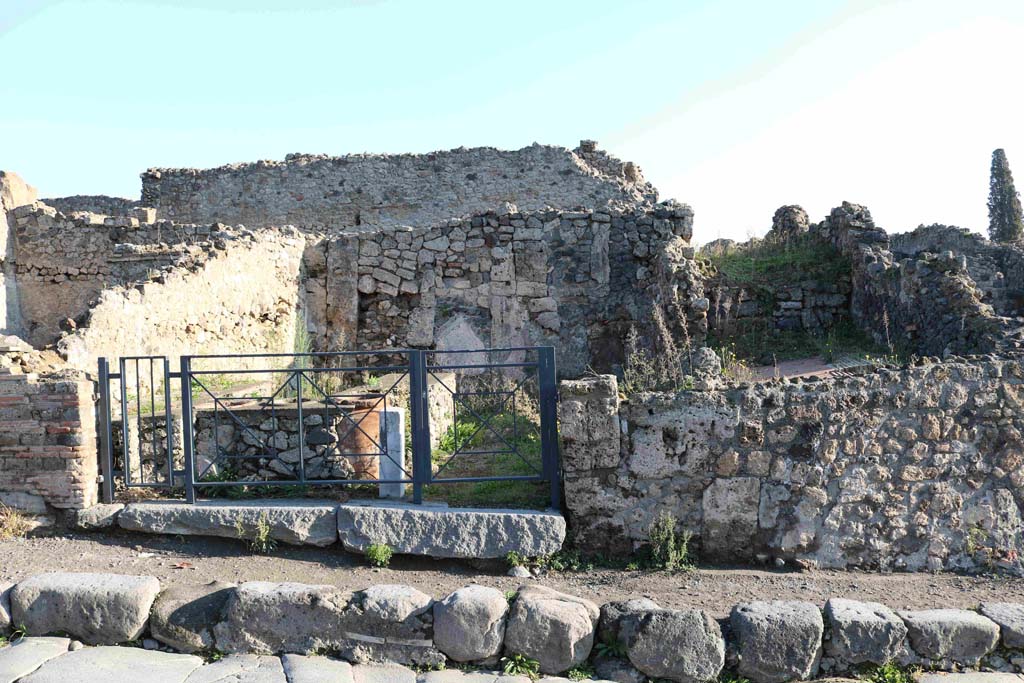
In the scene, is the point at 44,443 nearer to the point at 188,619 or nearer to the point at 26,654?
the point at 26,654

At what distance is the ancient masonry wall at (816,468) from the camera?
5832 mm

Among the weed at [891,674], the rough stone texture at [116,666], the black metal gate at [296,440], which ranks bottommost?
the weed at [891,674]

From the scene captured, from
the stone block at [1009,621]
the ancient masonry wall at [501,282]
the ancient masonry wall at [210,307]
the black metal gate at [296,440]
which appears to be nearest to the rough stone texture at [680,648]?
the black metal gate at [296,440]

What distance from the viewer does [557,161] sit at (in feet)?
63.7

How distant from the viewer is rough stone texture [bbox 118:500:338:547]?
19.6 feet

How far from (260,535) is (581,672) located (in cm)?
258

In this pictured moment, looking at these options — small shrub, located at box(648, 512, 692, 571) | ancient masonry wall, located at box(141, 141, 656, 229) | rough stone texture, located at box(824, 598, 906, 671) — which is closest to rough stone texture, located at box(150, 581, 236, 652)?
small shrub, located at box(648, 512, 692, 571)

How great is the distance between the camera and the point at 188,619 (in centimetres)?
510

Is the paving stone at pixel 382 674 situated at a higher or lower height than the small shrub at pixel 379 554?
lower

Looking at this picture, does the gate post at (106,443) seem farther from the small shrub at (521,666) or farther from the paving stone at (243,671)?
the small shrub at (521,666)

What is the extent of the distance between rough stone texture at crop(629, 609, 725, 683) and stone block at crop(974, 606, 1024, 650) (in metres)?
1.73

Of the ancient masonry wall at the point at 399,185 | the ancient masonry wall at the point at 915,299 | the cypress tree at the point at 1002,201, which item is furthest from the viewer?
the cypress tree at the point at 1002,201

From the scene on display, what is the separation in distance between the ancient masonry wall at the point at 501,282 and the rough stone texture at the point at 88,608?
6946mm

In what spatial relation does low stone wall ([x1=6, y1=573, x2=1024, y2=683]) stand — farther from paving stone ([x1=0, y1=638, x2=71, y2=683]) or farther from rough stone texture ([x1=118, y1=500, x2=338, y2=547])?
rough stone texture ([x1=118, y1=500, x2=338, y2=547])
